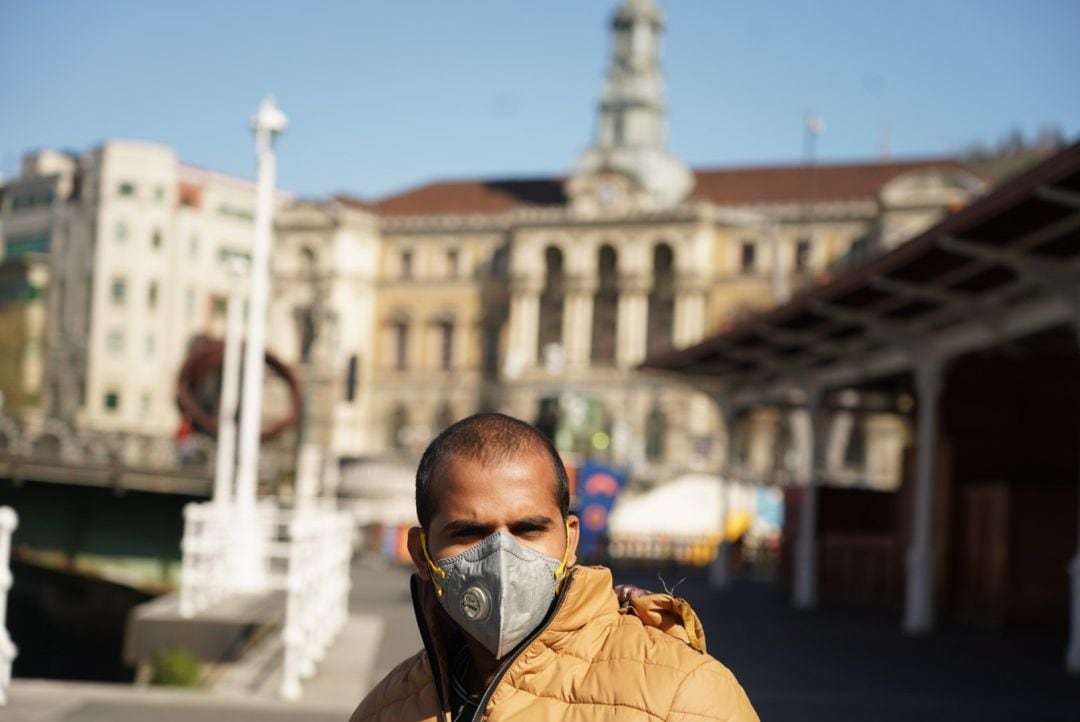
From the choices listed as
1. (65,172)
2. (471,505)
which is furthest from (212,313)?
(471,505)

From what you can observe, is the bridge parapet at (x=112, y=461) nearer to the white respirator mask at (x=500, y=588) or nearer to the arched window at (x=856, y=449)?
the white respirator mask at (x=500, y=588)

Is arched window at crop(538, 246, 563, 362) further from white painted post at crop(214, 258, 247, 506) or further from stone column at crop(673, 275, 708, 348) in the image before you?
white painted post at crop(214, 258, 247, 506)

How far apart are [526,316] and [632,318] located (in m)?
6.53

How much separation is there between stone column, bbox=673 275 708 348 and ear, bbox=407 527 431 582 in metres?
99.4

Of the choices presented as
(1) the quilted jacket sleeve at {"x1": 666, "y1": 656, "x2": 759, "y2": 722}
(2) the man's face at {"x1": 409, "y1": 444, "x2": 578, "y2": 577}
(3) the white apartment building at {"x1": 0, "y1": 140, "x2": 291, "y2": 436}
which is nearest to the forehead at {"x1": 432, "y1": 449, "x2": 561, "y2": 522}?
(2) the man's face at {"x1": 409, "y1": 444, "x2": 578, "y2": 577}

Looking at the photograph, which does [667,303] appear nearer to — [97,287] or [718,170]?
[718,170]

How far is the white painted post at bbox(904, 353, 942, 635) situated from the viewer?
19.6m

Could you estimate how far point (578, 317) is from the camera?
106125 millimetres

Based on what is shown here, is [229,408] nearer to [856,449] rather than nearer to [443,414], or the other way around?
[856,449]

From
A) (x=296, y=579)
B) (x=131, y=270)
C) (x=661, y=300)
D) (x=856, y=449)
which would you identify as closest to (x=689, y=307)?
(x=661, y=300)

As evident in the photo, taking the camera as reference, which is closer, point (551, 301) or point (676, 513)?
point (676, 513)

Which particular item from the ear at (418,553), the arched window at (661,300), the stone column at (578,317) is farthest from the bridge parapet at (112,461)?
the arched window at (661,300)

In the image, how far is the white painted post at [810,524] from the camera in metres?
26.2

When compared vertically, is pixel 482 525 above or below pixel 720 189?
below
